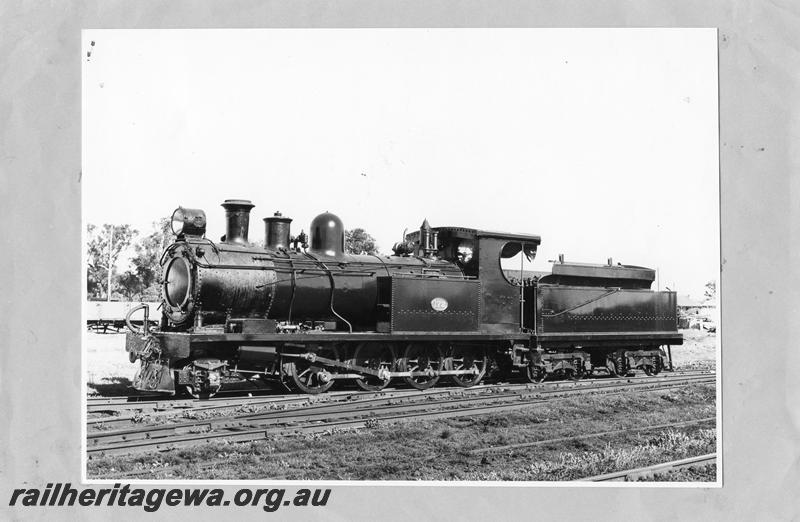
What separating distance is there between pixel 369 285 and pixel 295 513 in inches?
226

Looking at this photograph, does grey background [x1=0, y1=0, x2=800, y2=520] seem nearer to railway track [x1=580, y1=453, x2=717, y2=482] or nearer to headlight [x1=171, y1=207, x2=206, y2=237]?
railway track [x1=580, y1=453, x2=717, y2=482]

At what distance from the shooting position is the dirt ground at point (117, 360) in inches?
518

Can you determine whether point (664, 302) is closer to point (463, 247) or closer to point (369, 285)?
point (463, 247)

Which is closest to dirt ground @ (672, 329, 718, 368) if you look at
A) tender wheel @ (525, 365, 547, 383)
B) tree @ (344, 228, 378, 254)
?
tender wheel @ (525, 365, 547, 383)

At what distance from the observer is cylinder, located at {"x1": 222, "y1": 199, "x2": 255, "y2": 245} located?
11.3 m

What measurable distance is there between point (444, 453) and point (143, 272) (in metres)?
31.1

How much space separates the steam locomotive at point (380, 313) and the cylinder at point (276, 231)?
0.06 feet

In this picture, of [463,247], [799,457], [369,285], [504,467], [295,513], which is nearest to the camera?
[295,513]

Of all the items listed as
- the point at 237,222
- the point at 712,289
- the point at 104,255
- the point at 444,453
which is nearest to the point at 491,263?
the point at 712,289

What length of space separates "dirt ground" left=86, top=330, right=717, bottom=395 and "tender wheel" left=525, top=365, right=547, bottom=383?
410cm

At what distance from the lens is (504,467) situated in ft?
28.1

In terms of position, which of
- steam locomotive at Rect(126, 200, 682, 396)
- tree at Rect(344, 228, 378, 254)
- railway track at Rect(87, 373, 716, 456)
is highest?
tree at Rect(344, 228, 378, 254)
